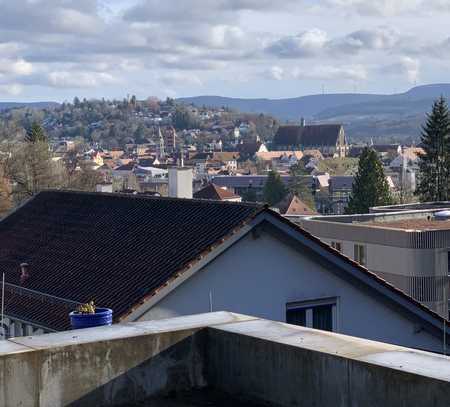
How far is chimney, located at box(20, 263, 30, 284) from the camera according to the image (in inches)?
804

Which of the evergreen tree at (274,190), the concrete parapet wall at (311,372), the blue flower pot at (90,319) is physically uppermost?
the concrete parapet wall at (311,372)

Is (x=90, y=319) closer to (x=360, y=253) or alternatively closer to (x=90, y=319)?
(x=90, y=319)

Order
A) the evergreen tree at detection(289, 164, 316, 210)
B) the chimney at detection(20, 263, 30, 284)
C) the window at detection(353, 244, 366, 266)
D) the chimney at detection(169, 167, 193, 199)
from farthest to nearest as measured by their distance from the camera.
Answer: the evergreen tree at detection(289, 164, 316, 210), the window at detection(353, 244, 366, 266), the chimney at detection(169, 167, 193, 199), the chimney at detection(20, 263, 30, 284)

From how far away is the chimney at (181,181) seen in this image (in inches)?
1336

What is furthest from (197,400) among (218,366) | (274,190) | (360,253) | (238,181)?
(238,181)

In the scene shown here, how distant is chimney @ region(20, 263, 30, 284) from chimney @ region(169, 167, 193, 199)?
43.5 ft

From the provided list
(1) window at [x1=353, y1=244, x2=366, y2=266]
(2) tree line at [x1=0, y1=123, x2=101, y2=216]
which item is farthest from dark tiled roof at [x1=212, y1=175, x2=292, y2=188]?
(1) window at [x1=353, y1=244, x2=366, y2=266]

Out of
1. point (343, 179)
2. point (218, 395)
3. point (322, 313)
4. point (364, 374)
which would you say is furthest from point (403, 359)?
point (343, 179)

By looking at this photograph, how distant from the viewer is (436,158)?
9300 cm

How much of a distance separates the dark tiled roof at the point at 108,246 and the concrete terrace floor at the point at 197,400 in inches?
331

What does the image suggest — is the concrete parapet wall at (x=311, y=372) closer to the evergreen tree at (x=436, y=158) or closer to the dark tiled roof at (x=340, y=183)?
the evergreen tree at (x=436, y=158)

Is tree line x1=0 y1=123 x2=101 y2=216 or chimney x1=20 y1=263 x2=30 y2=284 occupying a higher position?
tree line x1=0 y1=123 x2=101 y2=216

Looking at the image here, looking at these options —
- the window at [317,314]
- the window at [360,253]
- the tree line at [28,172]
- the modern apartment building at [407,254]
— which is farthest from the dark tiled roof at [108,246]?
the tree line at [28,172]

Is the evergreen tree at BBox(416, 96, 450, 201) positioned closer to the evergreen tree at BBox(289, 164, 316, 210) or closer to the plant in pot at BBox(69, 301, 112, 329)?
the evergreen tree at BBox(289, 164, 316, 210)
